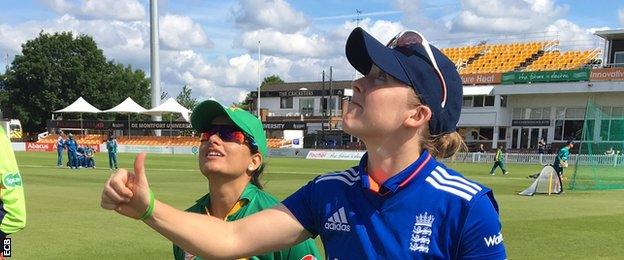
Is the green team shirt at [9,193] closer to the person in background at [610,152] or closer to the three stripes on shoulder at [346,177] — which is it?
the three stripes on shoulder at [346,177]

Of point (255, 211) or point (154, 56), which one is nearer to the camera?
point (255, 211)

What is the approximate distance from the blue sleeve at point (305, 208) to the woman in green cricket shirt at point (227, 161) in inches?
31.9

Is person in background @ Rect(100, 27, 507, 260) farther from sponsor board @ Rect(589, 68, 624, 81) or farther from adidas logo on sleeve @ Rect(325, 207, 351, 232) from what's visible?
sponsor board @ Rect(589, 68, 624, 81)

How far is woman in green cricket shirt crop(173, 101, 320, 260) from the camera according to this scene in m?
3.09

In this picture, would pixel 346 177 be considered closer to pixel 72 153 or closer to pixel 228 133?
pixel 228 133

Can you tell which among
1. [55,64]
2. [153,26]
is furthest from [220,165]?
[55,64]

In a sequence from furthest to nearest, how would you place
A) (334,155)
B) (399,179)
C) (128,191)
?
(334,155)
(399,179)
(128,191)

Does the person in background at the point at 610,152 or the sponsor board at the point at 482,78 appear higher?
the sponsor board at the point at 482,78

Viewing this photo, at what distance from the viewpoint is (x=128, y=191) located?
177 centimetres

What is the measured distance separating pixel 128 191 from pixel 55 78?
7497 cm

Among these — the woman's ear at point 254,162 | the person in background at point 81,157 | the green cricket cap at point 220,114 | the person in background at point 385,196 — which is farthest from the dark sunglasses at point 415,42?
the person in background at point 81,157

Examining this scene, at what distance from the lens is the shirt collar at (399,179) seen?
197 cm

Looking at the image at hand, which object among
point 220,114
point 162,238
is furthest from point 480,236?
point 162,238
